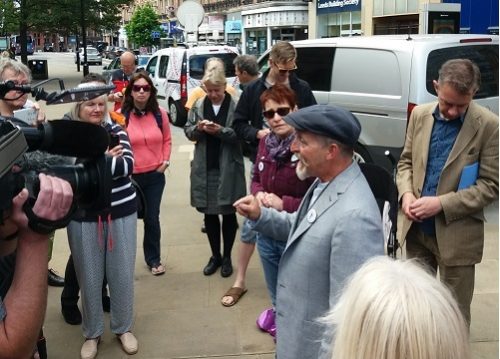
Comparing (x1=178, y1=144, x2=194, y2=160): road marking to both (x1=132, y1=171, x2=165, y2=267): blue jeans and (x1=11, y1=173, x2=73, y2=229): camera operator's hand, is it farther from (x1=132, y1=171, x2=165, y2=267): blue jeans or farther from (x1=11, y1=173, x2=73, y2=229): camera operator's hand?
(x1=11, y1=173, x2=73, y2=229): camera operator's hand

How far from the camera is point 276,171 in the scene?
3355 millimetres

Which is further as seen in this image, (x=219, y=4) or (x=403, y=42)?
(x=219, y=4)

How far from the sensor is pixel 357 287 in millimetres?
1360

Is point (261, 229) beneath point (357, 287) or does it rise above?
beneath

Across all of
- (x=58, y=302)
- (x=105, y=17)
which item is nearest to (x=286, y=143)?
(x=58, y=302)

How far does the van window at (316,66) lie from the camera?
6992mm

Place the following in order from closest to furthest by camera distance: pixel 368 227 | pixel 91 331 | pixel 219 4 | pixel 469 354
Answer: pixel 469 354
pixel 368 227
pixel 91 331
pixel 219 4

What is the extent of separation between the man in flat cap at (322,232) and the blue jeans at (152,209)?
7.83 ft

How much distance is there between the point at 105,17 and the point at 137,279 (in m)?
30.9

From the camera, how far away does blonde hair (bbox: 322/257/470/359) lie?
1233 millimetres

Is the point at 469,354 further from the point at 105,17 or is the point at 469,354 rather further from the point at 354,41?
the point at 105,17

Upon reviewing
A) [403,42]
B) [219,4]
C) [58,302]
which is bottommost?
[58,302]

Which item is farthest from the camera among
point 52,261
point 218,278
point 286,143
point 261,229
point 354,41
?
point 354,41

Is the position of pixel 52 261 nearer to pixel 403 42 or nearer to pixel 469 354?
pixel 403 42
